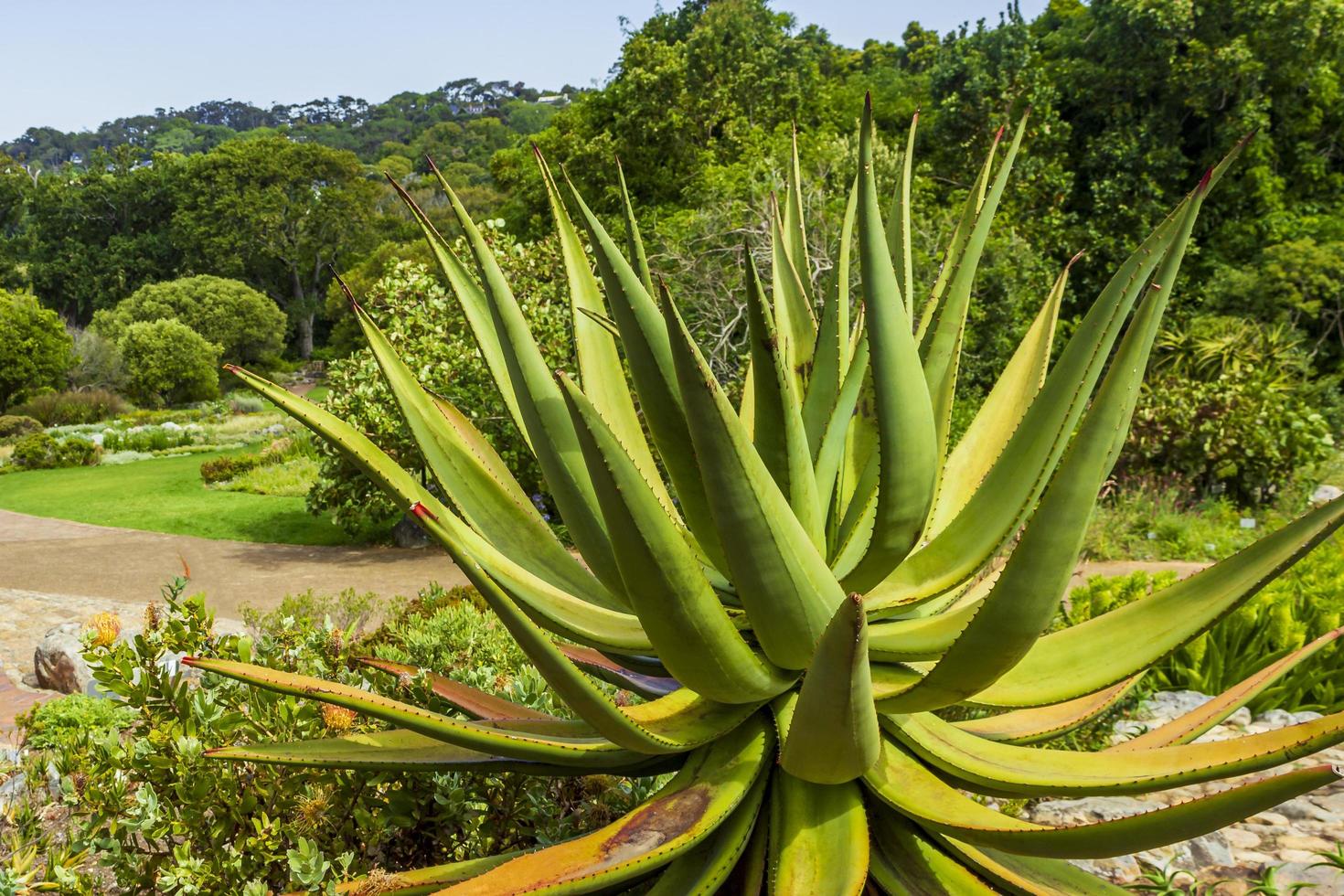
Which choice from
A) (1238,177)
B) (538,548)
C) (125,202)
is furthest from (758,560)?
(125,202)

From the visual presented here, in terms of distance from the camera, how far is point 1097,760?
1337 mm

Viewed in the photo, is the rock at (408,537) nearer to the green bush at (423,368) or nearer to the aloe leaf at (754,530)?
the green bush at (423,368)

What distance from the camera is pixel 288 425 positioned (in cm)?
2402

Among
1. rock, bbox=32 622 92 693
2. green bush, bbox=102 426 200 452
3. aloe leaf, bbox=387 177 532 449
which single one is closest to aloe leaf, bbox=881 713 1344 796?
aloe leaf, bbox=387 177 532 449

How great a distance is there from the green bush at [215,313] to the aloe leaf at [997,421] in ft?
127

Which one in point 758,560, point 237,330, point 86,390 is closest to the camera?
point 758,560

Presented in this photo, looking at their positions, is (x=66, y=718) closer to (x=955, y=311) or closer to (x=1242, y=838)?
(x=955, y=311)

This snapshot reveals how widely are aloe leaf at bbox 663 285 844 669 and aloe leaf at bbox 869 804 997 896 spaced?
361 millimetres

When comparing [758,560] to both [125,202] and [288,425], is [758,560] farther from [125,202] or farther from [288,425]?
[125,202]

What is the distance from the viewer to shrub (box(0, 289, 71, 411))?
25906 mm

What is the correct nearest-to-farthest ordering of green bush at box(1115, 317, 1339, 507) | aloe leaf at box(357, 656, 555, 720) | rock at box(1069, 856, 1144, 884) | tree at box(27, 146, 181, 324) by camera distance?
aloe leaf at box(357, 656, 555, 720)
rock at box(1069, 856, 1144, 884)
green bush at box(1115, 317, 1339, 507)
tree at box(27, 146, 181, 324)

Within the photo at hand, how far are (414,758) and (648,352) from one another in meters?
0.91

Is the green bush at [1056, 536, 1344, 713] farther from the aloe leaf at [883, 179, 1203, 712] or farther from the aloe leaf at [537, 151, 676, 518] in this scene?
the aloe leaf at [883, 179, 1203, 712]

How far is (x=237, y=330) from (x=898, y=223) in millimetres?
41355
